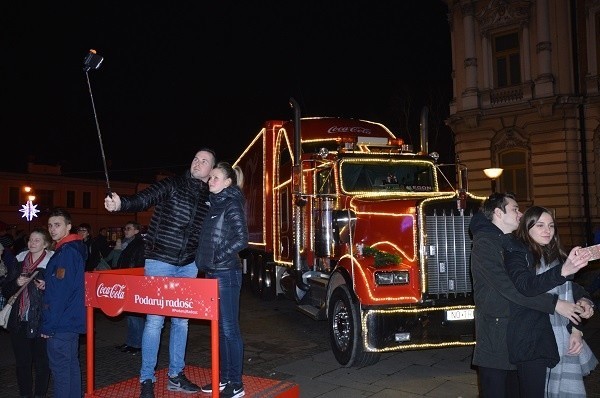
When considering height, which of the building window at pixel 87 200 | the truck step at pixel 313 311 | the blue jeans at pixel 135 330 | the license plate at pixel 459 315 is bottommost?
the blue jeans at pixel 135 330

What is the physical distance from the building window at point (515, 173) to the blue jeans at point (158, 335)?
17994 mm

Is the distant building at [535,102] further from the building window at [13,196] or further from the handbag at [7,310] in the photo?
the building window at [13,196]

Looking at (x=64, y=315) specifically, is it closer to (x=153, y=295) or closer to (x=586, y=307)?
(x=153, y=295)

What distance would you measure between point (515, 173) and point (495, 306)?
1834 cm

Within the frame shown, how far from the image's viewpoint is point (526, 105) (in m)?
20.1

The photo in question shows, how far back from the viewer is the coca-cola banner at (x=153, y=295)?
3686 millimetres

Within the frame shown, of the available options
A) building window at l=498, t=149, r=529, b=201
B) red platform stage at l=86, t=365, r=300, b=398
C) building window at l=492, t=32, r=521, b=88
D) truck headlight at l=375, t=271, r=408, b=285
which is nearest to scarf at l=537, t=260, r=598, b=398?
A: red platform stage at l=86, t=365, r=300, b=398

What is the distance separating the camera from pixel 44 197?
52.2 metres

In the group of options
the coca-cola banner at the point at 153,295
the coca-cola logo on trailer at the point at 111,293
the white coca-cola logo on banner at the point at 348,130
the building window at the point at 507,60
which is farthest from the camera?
the building window at the point at 507,60

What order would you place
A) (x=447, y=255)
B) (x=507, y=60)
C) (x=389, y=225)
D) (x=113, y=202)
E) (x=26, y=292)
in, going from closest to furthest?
(x=113, y=202)
(x=26, y=292)
(x=447, y=255)
(x=389, y=225)
(x=507, y=60)

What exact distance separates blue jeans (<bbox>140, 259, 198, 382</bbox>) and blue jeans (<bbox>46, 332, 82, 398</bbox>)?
2.30ft

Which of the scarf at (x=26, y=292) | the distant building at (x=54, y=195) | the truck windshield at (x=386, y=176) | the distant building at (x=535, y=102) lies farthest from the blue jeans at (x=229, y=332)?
the distant building at (x=54, y=195)

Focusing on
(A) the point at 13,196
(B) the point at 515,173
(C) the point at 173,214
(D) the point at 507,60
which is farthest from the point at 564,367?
(A) the point at 13,196

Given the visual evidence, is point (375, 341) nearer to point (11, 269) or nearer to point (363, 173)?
point (363, 173)
